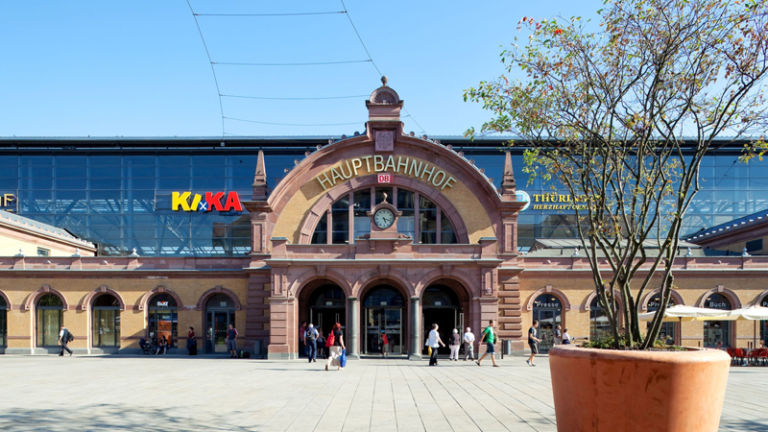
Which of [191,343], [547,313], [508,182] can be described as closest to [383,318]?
[547,313]

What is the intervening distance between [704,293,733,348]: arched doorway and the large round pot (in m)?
30.6

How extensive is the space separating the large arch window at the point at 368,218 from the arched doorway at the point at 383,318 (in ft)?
10.2

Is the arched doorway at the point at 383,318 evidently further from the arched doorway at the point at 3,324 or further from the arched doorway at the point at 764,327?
the arched doorway at the point at 3,324

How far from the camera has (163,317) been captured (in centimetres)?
3597

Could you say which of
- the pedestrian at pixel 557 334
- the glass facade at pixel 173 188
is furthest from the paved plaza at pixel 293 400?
the glass facade at pixel 173 188

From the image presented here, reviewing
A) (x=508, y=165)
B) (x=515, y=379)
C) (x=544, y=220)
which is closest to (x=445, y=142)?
(x=544, y=220)

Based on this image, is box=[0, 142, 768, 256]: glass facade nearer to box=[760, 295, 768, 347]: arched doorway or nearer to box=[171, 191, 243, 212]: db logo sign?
box=[171, 191, 243, 212]: db logo sign

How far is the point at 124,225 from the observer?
56.4 metres

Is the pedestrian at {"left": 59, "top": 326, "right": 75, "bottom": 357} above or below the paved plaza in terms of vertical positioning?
below

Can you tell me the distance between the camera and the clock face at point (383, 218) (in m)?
32.6

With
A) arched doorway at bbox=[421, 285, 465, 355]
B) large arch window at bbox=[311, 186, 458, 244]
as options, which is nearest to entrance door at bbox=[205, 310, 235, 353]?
large arch window at bbox=[311, 186, 458, 244]

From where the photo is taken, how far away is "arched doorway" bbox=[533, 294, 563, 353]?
35.9 m

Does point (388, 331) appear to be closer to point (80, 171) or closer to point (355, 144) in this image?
point (355, 144)

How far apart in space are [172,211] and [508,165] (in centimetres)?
3281
